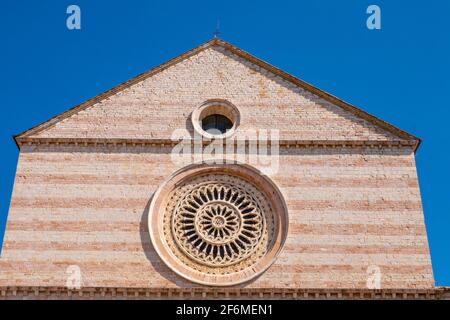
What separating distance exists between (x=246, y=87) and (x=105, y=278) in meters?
5.85

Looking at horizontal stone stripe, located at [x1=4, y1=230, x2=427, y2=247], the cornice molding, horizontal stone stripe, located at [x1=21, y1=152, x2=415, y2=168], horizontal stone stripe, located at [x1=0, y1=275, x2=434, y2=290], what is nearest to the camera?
horizontal stone stripe, located at [x1=0, y1=275, x2=434, y2=290]

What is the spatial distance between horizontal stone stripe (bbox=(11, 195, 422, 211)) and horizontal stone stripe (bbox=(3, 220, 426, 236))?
41 centimetres

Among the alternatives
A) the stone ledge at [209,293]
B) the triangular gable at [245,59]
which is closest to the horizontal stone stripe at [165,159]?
the triangular gable at [245,59]

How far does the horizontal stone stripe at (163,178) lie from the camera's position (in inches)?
571

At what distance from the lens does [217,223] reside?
1427 centimetres

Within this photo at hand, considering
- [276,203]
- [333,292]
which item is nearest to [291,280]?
[333,292]

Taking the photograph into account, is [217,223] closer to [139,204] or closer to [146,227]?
[146,227]

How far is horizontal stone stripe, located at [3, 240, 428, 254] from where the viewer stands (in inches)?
539

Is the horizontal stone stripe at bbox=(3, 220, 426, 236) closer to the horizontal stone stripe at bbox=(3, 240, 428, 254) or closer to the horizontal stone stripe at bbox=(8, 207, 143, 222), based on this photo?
the horizontal stone stripe at bbox=(8, 207, 143, 222)

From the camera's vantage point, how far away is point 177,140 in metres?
15.1

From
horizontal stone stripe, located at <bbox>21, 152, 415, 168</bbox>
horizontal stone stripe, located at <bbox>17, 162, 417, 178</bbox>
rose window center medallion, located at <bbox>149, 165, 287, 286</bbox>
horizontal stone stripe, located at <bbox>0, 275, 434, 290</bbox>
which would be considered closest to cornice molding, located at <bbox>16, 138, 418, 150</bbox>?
horizontal stone stripe, located at <bbox>21, 152, 415, 168</bbox>
